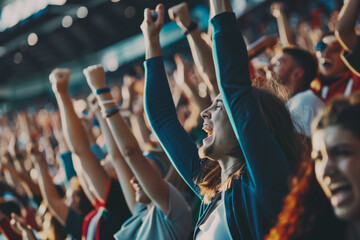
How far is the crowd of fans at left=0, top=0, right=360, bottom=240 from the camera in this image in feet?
1.99

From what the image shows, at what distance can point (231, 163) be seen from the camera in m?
1.04

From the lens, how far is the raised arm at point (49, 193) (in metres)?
1.98

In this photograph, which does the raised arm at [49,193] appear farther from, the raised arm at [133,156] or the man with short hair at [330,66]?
the man with short hair at [330,66]

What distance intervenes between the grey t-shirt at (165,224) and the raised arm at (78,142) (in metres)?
0.29

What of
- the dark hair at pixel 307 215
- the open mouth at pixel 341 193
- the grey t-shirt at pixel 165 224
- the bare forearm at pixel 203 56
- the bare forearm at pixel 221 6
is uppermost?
the bare forearm at pixel 221 6

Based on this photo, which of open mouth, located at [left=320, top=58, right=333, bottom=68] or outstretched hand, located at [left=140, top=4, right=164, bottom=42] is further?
→ open mouth, located at [left=320, top=58, right=333, bottom=68]

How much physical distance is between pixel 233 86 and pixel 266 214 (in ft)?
0.90

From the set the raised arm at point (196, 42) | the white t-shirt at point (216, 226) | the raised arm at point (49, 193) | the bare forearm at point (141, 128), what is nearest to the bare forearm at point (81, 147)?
the raised arm at point (49, 193)

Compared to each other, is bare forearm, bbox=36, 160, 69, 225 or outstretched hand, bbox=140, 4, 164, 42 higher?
outstretched hand, bbox=140, 4, 164, 42

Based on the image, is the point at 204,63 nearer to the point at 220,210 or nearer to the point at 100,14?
the point at 220,210

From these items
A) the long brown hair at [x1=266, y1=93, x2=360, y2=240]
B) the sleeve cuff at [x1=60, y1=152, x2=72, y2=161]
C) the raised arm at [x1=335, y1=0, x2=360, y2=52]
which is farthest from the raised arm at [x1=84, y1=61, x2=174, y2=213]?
the sleeve cuff at [x1=60, y1=152, x2=72, y2=161]

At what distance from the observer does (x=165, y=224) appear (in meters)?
1.35

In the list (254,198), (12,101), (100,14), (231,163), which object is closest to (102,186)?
(231,163)

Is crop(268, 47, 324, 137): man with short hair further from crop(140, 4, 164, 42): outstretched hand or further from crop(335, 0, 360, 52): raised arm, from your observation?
crop(140, 4, 164, 42): outstretched hand
